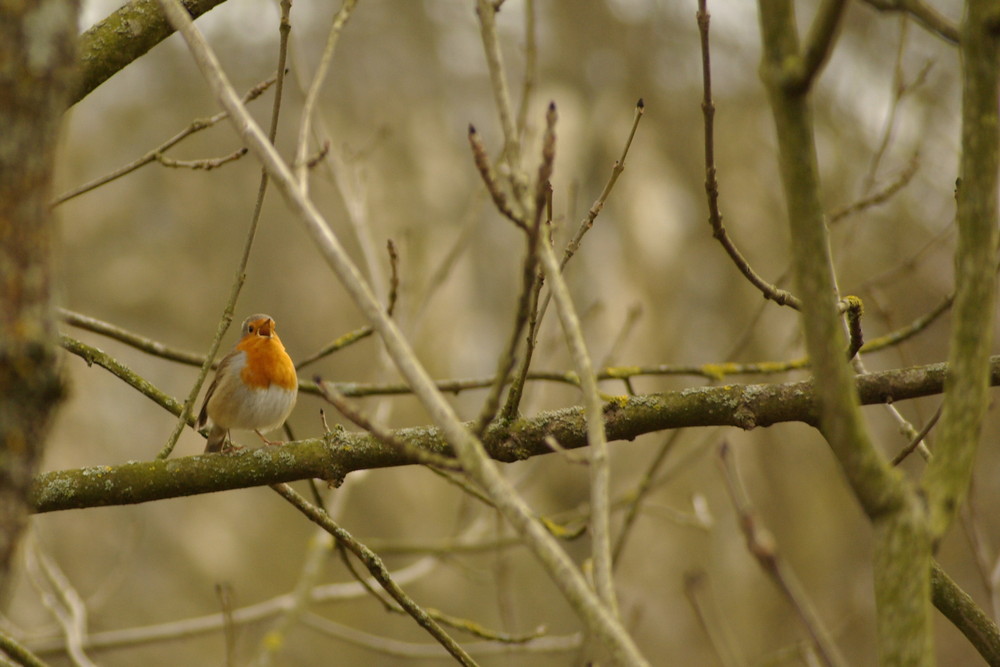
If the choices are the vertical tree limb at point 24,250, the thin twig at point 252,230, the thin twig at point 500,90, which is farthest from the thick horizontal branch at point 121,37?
the vertical tree limb at point 24,250

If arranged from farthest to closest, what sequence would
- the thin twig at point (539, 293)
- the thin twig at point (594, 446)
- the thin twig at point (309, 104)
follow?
the thin twig at point (309, 104), the thin twig at point (539, 293), the thin twig at point (594, 446)

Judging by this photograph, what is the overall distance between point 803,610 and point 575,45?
496 inches

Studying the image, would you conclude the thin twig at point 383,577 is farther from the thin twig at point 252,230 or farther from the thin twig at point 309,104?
the thin twig at point 309,104

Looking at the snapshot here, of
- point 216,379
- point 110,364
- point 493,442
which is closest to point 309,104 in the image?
point 493,442

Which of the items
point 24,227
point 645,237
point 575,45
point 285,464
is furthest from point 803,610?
point 575,45

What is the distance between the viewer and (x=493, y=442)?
226 cm

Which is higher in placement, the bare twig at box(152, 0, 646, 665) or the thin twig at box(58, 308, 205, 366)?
the thin twig at box(58, 308, 205, 366)

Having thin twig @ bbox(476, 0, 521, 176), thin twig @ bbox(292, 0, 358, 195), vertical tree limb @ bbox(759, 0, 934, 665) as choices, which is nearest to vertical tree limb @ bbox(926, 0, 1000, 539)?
vertical tree limb @ bbox(759, 0, 934, 665)

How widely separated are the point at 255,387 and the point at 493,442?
202 cm

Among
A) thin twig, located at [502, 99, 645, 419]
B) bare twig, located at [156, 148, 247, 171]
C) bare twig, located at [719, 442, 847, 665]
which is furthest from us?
bare twig, located at [156, 148, 247, 171]

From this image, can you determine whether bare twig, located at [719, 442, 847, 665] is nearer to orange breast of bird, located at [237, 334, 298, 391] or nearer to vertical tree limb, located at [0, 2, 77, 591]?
vertical tree limb, located at [0, 2, 77, 591]

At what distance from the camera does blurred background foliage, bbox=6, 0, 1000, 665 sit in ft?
32.3

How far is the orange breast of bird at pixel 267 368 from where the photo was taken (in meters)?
4.01

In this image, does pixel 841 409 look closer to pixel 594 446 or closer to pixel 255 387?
pixel 594 446
